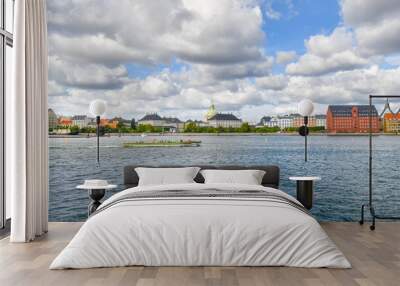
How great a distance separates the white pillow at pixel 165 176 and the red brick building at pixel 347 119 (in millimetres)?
2835

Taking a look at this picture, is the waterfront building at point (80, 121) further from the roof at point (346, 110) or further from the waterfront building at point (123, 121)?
the roof at point (346, 110)

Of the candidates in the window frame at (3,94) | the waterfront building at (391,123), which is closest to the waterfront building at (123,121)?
the window frame at (3,94)

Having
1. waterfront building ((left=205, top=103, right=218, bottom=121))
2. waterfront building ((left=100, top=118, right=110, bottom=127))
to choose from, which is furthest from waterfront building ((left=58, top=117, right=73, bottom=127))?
waterfront building ((left=205, top=103, right=218, bottom=121))

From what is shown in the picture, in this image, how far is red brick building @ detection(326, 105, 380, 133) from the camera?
7602mm

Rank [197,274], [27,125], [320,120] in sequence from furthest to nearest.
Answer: [320,120] → [27,125] → [197,274]

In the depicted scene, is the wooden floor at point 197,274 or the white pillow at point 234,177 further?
the white pillow at point 234,177

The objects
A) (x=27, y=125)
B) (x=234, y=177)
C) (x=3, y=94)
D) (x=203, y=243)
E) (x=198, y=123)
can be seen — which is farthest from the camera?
(x=198, y=123)

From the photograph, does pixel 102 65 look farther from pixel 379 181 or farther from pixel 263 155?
pixel 379 181

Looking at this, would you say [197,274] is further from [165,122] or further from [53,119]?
[53,119]

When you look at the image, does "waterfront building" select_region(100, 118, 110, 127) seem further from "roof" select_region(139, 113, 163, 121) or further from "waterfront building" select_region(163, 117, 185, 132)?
"waterfront building" select_region(163, 117, 185, 132)

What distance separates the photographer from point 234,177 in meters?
5.80

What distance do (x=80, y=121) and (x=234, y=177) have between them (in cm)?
296

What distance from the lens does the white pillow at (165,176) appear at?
579 centimetres

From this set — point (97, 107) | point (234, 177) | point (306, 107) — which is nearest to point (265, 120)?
point (306, 107)
